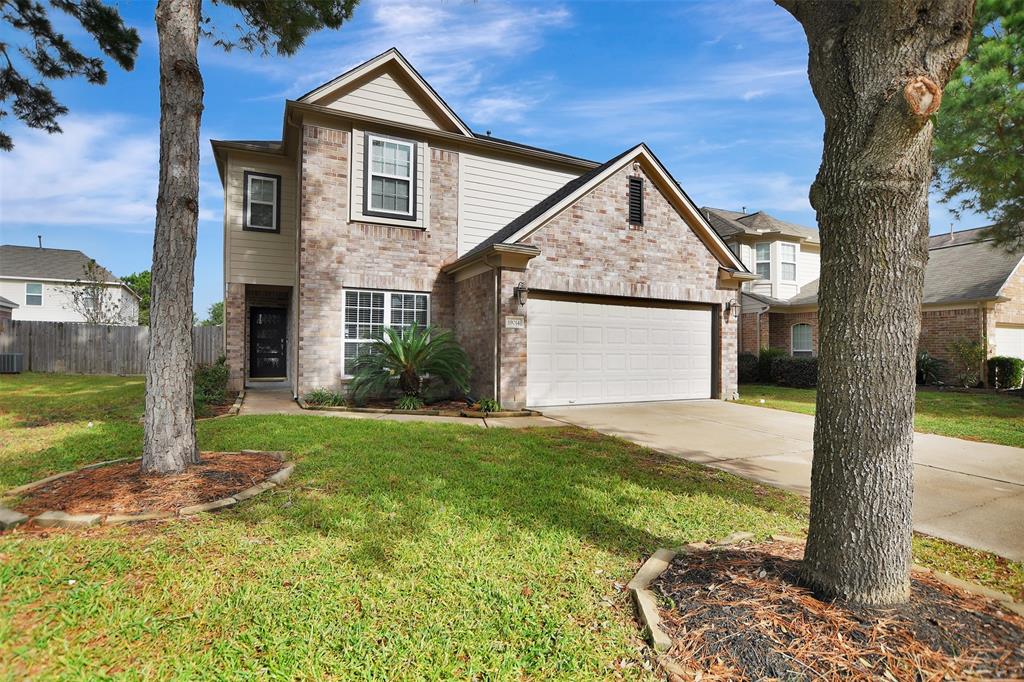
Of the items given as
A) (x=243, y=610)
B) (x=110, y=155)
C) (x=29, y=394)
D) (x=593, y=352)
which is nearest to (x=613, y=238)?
(x=593, y=352)

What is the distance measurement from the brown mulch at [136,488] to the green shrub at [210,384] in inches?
209

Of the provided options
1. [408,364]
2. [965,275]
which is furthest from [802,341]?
[408,364]

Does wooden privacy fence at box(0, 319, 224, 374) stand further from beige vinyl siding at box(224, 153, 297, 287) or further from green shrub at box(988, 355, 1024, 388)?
green shrub at box(988, 355, 1024, 388)

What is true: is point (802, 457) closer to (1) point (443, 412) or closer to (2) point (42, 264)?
(1) point (443, 412)

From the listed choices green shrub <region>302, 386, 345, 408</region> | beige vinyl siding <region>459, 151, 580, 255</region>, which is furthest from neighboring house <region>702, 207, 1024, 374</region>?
green shrub <region>302, 386, 345, 408</region>

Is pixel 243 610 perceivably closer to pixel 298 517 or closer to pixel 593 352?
pixel 298 517

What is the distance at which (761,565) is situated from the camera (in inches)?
111

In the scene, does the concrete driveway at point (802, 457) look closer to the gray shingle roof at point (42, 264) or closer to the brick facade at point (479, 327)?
the brick facade at point (479, 327)

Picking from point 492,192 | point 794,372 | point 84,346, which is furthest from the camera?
point 84,346

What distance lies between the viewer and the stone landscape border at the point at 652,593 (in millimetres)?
2270

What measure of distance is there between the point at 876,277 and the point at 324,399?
9653 mm

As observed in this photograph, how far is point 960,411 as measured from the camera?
10555 mm

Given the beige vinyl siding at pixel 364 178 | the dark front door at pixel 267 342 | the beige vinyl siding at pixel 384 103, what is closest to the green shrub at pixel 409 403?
the beige vinyl siding at pixel 364 178

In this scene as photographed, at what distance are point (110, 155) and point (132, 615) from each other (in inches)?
476
